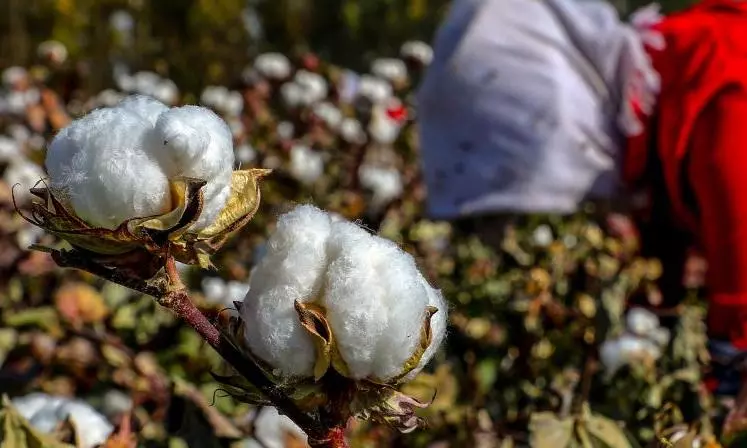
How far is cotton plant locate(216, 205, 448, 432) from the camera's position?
37 cm

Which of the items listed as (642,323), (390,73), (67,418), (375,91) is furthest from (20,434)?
(390,73)

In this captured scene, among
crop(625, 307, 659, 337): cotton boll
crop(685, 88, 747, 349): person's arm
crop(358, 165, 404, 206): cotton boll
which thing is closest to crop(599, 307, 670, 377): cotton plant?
crop(625, 307, 659, 337): cotton boll

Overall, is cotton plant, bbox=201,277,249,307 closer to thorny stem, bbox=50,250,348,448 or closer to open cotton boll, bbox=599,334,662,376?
open cotton boll, bbox=599,334,662,376

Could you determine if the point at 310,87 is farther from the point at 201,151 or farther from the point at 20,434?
the point at 201,151

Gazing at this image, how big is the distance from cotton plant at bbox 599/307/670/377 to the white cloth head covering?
385 mm

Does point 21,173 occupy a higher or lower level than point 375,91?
higher

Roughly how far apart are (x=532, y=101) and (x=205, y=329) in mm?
965

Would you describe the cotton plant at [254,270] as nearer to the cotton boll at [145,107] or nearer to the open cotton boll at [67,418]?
the cotton boll at [145,107]

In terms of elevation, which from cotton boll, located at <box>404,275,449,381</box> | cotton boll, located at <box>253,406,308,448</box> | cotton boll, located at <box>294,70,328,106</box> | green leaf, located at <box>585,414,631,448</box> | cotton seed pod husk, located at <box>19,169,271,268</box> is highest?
cotton seed pod husk, located at <box>19,169,271,268</box>

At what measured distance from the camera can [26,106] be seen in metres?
1.74

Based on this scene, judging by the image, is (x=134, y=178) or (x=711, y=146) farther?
(x=711, y=146)

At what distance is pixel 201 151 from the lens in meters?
0.36

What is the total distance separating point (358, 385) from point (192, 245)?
0.28 feet

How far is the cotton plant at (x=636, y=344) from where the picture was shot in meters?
0.82
